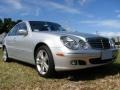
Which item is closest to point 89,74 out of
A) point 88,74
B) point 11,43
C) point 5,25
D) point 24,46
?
point 88,74

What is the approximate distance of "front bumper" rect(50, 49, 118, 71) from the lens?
6191 millimetres

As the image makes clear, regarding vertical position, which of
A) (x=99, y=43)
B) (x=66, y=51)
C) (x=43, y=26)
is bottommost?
(x=66, y=51)

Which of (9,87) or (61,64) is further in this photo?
(61,64)

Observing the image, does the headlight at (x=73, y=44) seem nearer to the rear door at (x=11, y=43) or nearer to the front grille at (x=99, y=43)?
the front grille at (x=99, y=43)

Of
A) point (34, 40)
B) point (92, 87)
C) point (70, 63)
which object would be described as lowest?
point (92, 87)

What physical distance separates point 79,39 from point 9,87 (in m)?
1.87

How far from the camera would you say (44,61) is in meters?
6.84

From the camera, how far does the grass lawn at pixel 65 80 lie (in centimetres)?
576

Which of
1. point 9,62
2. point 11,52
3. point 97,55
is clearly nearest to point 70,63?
point 97,55

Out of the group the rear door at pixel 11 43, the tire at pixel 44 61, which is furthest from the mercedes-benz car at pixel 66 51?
the rear door at pixel 11 43

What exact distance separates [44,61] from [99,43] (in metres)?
1.39

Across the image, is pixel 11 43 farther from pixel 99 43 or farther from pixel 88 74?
pixel 99 43

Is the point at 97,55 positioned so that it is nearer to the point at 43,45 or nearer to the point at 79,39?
the point at 79,39

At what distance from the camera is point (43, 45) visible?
6875 millimetres
